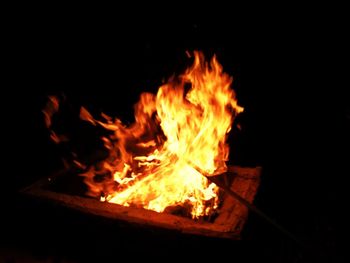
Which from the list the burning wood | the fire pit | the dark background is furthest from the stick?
the dark background

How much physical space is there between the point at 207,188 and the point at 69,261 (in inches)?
71.4

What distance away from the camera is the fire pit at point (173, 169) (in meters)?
4.16

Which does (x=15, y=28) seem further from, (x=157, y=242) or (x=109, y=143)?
(x=157, y=242)

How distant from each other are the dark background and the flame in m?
1.41

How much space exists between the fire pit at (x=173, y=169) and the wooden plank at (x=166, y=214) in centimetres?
1

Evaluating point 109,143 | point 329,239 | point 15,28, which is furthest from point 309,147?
point 15,28

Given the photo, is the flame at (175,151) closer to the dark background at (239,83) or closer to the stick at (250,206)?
the stick at (250,206)

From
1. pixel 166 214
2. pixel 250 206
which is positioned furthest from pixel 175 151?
pixel 250 206

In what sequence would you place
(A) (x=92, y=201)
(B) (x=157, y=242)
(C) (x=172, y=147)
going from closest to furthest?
(B) (x=157, y=242) < (A) (x=92, y=201) < (C) (x=172, y=147)

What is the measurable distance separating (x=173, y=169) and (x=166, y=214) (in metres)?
0.85

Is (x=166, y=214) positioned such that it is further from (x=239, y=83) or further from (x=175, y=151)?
(x=239, y=83)

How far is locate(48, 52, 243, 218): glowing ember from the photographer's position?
447 centimetres

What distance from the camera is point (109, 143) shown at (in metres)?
5.08

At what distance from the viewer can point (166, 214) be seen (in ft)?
13.0
